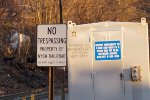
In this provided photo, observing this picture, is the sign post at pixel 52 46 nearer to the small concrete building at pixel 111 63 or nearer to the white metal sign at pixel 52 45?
the white metal sign at pixel 52 45

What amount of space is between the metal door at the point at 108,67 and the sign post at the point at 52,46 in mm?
1590

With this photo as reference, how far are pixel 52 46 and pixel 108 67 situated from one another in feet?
5.74

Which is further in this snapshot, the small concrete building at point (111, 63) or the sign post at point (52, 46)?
the small concrete building at point (111, 63)

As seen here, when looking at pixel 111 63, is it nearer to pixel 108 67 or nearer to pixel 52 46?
pixel 108 67

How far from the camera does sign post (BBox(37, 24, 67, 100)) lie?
8688mm

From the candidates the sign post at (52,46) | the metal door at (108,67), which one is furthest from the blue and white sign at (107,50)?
the sign post at (52,46)

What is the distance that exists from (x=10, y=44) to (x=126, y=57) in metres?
43.9

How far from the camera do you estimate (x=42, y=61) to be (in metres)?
8.74

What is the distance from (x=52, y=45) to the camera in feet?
28.6

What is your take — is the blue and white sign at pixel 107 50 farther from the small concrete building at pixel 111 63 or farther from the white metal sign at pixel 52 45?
the white metal sign at pixel 52 45

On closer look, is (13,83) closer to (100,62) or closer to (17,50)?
(17,50)

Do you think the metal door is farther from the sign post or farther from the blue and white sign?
the sign post

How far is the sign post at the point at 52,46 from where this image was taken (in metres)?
8.69

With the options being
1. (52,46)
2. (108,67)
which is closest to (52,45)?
(52,46)
